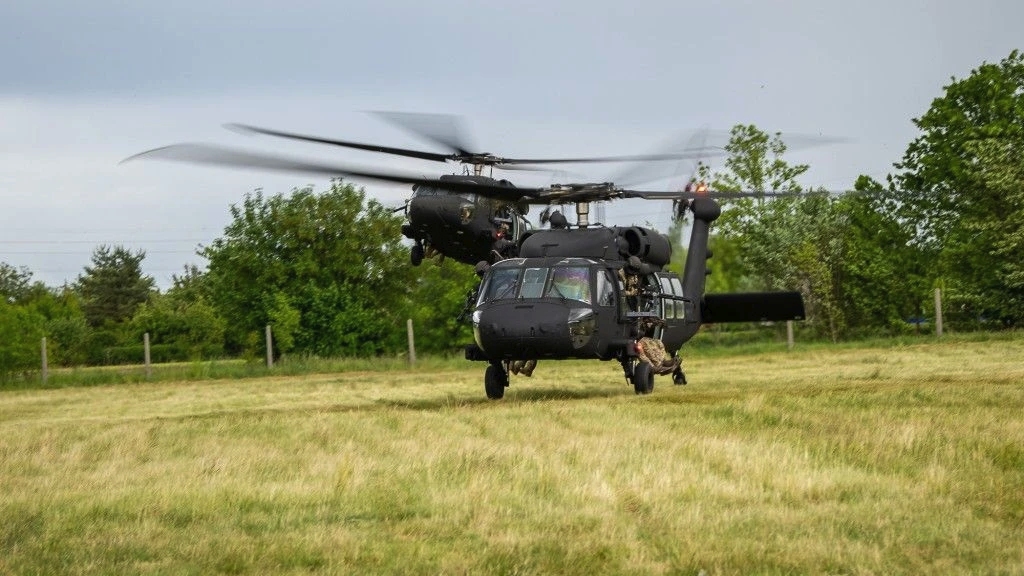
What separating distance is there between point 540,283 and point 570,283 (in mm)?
430

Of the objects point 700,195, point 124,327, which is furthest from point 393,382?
point 124,327

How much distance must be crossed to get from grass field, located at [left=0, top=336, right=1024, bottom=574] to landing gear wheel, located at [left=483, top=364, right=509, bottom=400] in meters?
2.23

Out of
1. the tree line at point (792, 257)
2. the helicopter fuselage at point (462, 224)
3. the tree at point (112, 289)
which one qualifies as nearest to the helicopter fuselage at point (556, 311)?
the helicopter fuselage at point (462, 224)

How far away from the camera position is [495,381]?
2092 centimetres

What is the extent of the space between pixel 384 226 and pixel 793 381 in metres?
27.5

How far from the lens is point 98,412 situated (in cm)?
2319

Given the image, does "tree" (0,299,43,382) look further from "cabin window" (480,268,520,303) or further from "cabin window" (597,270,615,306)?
"cabin window" (597,270,615,306)

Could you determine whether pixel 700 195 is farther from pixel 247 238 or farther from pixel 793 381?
pixel 247 238

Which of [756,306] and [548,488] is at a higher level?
[756,306]

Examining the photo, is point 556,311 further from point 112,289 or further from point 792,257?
point 112,289

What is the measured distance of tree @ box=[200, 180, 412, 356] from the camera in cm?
4678

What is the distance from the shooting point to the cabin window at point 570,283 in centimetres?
1964

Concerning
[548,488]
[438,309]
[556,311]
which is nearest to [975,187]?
[438,309]

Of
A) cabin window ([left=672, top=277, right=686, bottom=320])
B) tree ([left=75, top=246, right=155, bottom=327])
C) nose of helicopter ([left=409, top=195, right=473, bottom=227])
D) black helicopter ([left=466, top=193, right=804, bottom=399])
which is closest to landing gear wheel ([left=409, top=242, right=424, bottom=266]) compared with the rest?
nose of helicopter ([left=409, top=195, right=473, bottom=227])
